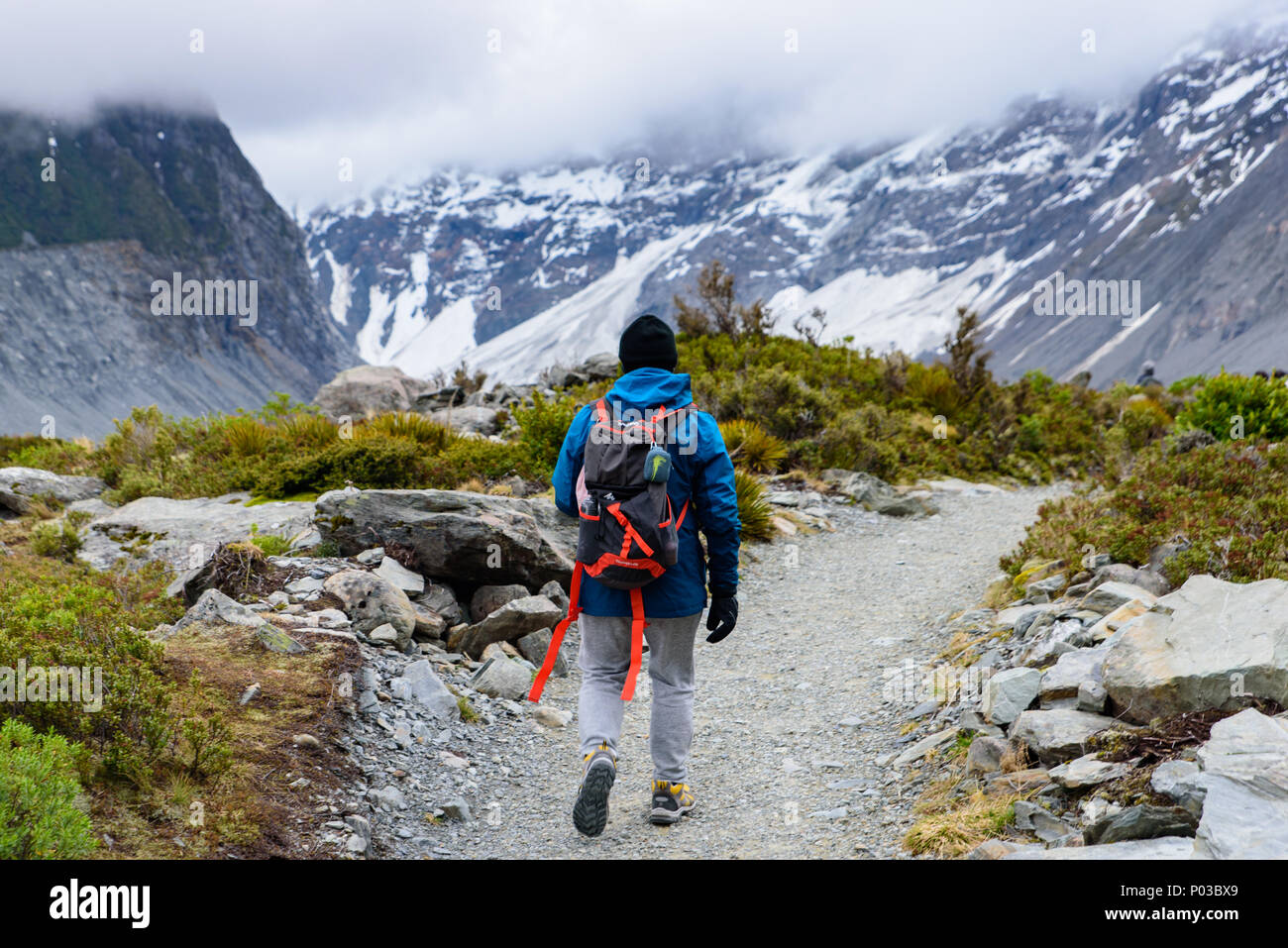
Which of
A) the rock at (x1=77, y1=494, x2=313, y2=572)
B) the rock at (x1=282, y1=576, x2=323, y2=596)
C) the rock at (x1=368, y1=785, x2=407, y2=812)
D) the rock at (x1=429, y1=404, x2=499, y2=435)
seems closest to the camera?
the rock at (x1=368, y1=785, x2=407, y2=812)

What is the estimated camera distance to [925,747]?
4.82 metres

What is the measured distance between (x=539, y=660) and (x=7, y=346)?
341 ft

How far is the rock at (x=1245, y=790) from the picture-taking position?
274 centimetres

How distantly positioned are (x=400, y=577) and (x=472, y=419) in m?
8.73

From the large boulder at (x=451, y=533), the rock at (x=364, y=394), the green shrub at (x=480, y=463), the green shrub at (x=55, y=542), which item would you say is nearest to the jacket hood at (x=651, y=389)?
the large boulder at (x=451, y=533)

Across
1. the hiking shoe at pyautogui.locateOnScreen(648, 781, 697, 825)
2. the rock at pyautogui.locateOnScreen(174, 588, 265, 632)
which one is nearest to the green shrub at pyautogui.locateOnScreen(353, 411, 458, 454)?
the rock at pyautogui.locateOnScreen(174, 588, 265, 632)

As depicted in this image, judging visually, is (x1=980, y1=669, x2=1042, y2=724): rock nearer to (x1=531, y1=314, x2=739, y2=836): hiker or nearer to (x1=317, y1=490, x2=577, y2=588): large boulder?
(x1=531, y1=314, x2=739, y2=836): hiker

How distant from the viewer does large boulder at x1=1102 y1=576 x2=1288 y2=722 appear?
12.1 feet

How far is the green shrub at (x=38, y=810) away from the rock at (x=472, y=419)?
11.2 metres

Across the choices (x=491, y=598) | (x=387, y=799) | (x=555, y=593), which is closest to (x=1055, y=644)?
(x=387, y=799)

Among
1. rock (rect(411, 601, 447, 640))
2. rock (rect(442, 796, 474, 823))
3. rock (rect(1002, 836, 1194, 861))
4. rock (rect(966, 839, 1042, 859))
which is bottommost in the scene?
rock (rect(442, 796, 474, 823))

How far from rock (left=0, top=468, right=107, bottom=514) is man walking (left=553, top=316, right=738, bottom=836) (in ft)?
29.6

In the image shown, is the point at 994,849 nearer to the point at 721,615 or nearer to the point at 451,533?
the point at 721,615
